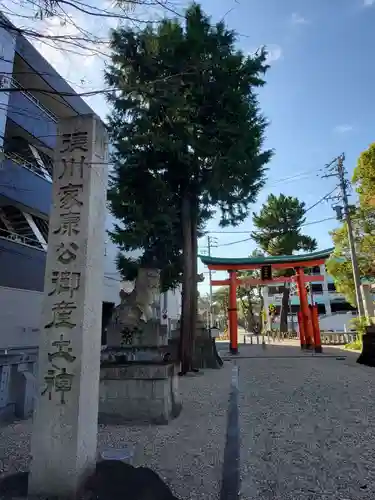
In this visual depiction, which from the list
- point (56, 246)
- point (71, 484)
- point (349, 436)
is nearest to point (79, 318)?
point (56, 246)

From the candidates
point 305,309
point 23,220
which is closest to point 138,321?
point 23,220

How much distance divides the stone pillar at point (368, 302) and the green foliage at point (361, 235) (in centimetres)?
112

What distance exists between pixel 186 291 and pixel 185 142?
14.3ft

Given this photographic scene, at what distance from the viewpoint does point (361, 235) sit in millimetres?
15914

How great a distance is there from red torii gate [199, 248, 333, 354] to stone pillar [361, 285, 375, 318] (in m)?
2.43

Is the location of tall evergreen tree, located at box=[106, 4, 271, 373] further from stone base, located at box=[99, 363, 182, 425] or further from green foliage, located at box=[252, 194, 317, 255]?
green foliage, located at box=[252, 194, 317, 255]

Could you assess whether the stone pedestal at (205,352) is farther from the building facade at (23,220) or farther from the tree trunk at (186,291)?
the building facade at (23,220)

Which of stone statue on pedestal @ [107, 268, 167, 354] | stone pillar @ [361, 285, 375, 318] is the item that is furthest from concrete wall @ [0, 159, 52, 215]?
stone pillar @ [361, 285, 375, 318]

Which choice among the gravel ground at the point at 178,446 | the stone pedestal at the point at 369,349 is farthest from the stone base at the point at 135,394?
the stone pedestal at the point at 369,349

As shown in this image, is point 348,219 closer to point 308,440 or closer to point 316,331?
point 316,331

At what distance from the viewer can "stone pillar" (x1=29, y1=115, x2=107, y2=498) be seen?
8.82 ft

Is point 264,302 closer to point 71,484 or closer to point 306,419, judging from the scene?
point 306,419

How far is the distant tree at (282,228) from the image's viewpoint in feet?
83.2

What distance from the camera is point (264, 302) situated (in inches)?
1468
